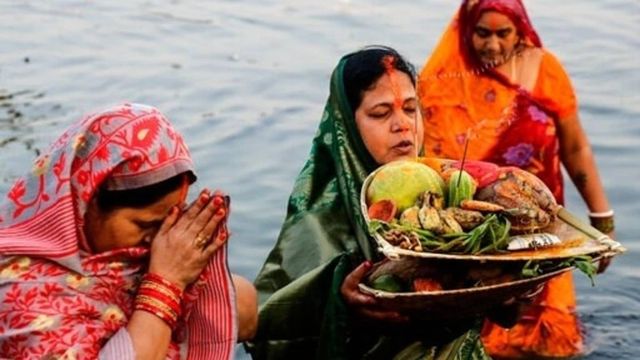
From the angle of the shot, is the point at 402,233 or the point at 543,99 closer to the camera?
the point at 402,233

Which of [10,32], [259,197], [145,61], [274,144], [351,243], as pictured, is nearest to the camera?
[351,243]

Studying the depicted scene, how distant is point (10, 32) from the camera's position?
13.1 meters

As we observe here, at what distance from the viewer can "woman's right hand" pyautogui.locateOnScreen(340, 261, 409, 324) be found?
3867 mm

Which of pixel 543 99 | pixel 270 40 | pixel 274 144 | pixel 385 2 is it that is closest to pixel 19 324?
pixel 543 99

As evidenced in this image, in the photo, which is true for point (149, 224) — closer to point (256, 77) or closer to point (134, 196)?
point (134, 196)

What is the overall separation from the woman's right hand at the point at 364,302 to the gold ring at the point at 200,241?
594mm

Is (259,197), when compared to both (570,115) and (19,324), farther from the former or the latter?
(19,324)

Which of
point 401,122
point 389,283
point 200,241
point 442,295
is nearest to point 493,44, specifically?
point 401,122

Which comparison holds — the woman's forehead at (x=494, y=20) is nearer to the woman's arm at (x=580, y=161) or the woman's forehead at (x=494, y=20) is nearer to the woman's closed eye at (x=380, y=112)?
the woman's arm at (x=580, y=161)

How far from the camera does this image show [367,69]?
169 inches

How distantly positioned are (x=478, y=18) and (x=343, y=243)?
2.44 meters

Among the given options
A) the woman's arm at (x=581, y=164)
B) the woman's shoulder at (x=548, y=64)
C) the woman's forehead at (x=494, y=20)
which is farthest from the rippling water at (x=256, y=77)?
the woman's forehead at (x=494, y=20)

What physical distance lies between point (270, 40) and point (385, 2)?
193 cm

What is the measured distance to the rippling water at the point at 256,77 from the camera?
861 centimetres
